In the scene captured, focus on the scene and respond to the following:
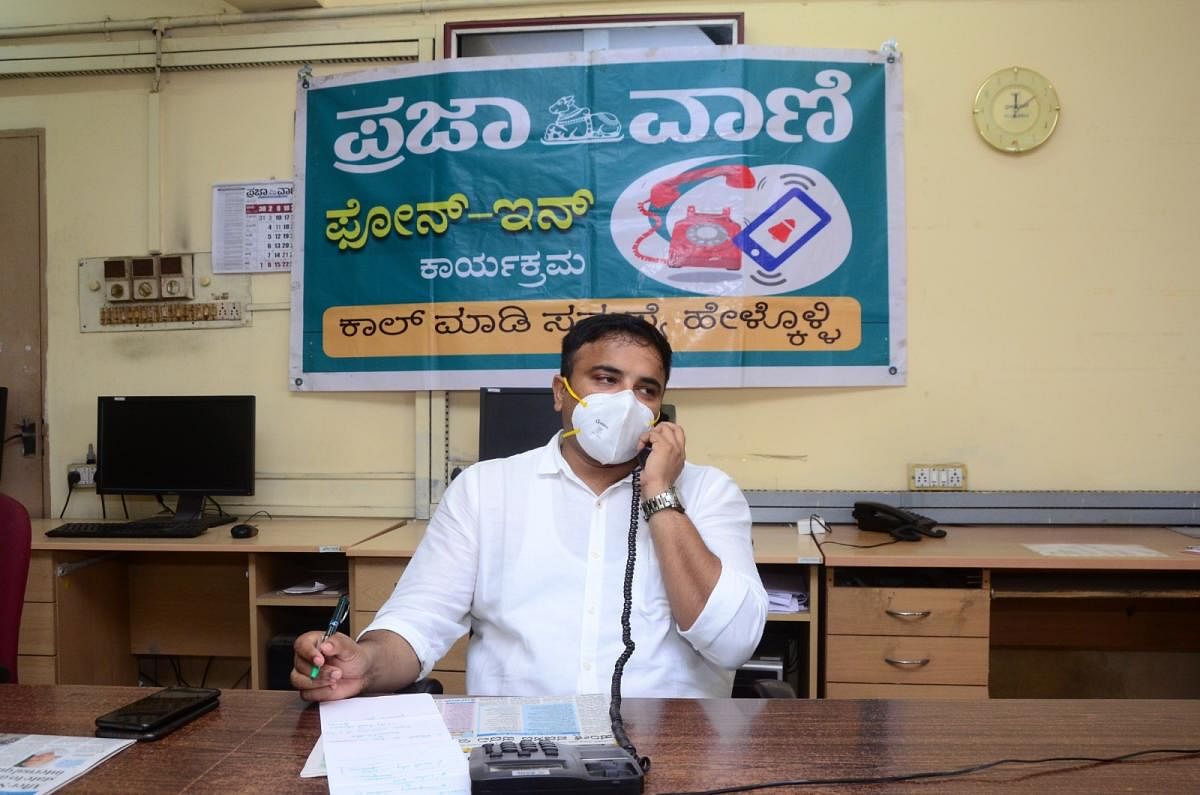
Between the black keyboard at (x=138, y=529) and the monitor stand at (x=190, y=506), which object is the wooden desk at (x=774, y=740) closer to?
the black keyboard at (x=138, y=529)

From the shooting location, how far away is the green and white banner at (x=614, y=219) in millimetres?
2791

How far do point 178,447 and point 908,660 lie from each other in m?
2.57

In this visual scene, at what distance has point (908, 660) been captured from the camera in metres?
2.15

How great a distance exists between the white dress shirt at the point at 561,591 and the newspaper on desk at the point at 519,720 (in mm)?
225

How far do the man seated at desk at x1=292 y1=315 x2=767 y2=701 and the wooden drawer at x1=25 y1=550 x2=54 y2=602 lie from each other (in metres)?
1.87

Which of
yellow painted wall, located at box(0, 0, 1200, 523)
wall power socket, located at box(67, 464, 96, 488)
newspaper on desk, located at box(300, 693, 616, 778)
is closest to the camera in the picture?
newspaper on desk, located at box(300, 693, 616, 778)

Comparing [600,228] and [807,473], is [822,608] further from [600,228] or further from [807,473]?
[600,228]

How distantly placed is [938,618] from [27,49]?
403 centimetres

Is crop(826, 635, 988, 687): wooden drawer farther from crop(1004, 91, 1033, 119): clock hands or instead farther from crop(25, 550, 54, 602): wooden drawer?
crop(25, 550, 54, 602): wooden drawer

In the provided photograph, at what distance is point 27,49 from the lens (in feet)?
10.5

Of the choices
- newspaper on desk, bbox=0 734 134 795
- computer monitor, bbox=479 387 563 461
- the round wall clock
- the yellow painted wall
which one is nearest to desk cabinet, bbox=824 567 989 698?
the yellow painted wall

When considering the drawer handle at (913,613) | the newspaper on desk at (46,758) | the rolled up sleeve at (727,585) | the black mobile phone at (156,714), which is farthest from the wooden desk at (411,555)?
the newspaper on desk at (46,758)

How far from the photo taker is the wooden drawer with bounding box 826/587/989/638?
2.15 meters

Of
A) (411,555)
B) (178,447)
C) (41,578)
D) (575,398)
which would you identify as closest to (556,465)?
(575,398)
